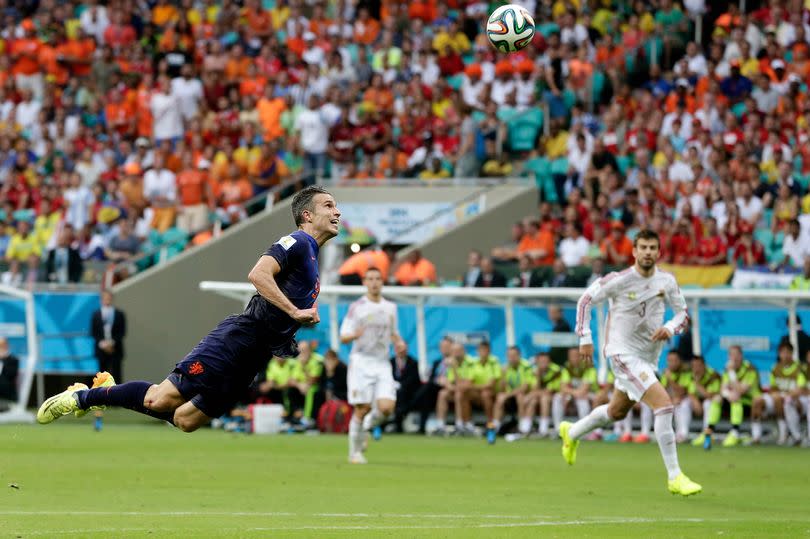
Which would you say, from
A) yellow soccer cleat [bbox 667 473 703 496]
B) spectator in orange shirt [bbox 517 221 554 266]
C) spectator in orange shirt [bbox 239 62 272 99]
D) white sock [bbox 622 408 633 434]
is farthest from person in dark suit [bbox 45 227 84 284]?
yellow soccer cleat [bbox 667 473 703 496]

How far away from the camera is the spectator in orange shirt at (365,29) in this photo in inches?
1281

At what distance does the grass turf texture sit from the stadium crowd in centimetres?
522

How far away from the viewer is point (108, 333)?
26688 millimetres

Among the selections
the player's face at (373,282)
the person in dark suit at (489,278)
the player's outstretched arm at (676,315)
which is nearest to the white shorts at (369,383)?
the player's face at (373,282)

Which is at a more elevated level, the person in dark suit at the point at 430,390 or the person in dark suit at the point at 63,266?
the person in dark suit at the point at 63,266

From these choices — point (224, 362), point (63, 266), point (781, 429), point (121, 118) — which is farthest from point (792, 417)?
point (121, 118)

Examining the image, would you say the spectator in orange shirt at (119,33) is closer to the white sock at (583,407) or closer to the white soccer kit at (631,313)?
the white sock at (583,407)

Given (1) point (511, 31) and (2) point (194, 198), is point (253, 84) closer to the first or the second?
(2) point (194, 198)

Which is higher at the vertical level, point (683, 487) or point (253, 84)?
point (253, 84)

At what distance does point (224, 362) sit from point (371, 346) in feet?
25.5

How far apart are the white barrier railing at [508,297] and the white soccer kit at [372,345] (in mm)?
5026

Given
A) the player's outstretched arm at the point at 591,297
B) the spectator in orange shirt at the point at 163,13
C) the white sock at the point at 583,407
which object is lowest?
the white sock at the point at 583,407

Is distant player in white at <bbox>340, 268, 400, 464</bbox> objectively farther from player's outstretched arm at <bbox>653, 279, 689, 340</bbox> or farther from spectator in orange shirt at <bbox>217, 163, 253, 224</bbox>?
spectator in orange shirt at <bbox>217, 163, 253, 224</bbox>

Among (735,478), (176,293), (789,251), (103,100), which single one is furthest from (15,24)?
(735,478)
